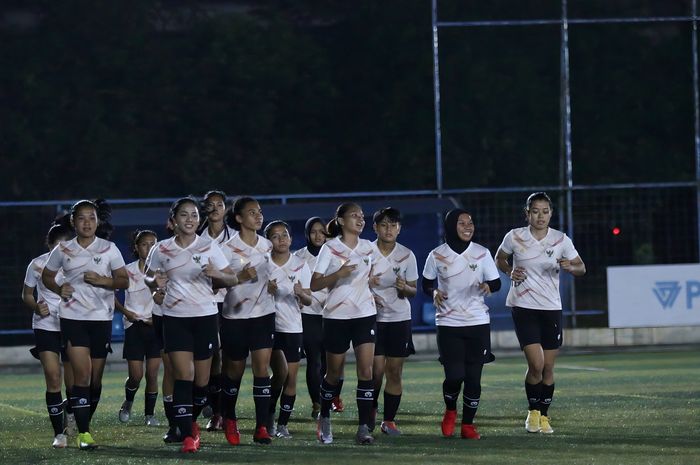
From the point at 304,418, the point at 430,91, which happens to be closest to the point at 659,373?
the point at 304,418

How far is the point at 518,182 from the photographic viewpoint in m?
40.4

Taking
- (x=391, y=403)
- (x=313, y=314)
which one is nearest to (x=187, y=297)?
(x=391, y=403)

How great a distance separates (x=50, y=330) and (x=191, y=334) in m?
1.82

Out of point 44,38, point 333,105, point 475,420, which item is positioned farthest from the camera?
point 333,105

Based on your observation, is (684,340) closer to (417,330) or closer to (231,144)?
(417,330)

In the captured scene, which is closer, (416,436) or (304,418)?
(416,436)

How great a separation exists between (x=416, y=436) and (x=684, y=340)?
12.4 meters

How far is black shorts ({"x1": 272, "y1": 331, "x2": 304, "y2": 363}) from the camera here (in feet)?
42.6

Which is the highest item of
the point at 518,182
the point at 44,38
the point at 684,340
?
the point at 44,38

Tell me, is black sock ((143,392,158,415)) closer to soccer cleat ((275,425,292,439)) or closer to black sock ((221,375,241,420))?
soccer cleat ((275,425,292,439))

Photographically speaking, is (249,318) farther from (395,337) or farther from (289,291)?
(395,337)

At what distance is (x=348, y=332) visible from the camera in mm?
12180

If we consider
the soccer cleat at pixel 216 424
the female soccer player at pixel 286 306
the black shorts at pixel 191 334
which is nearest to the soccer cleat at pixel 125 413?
the soccer cleat at pixel 216 424

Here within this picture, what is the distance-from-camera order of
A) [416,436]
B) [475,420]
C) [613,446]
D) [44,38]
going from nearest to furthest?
1. [613,446]
2. [416,436]
3. [475,420]
4. [44,38]
